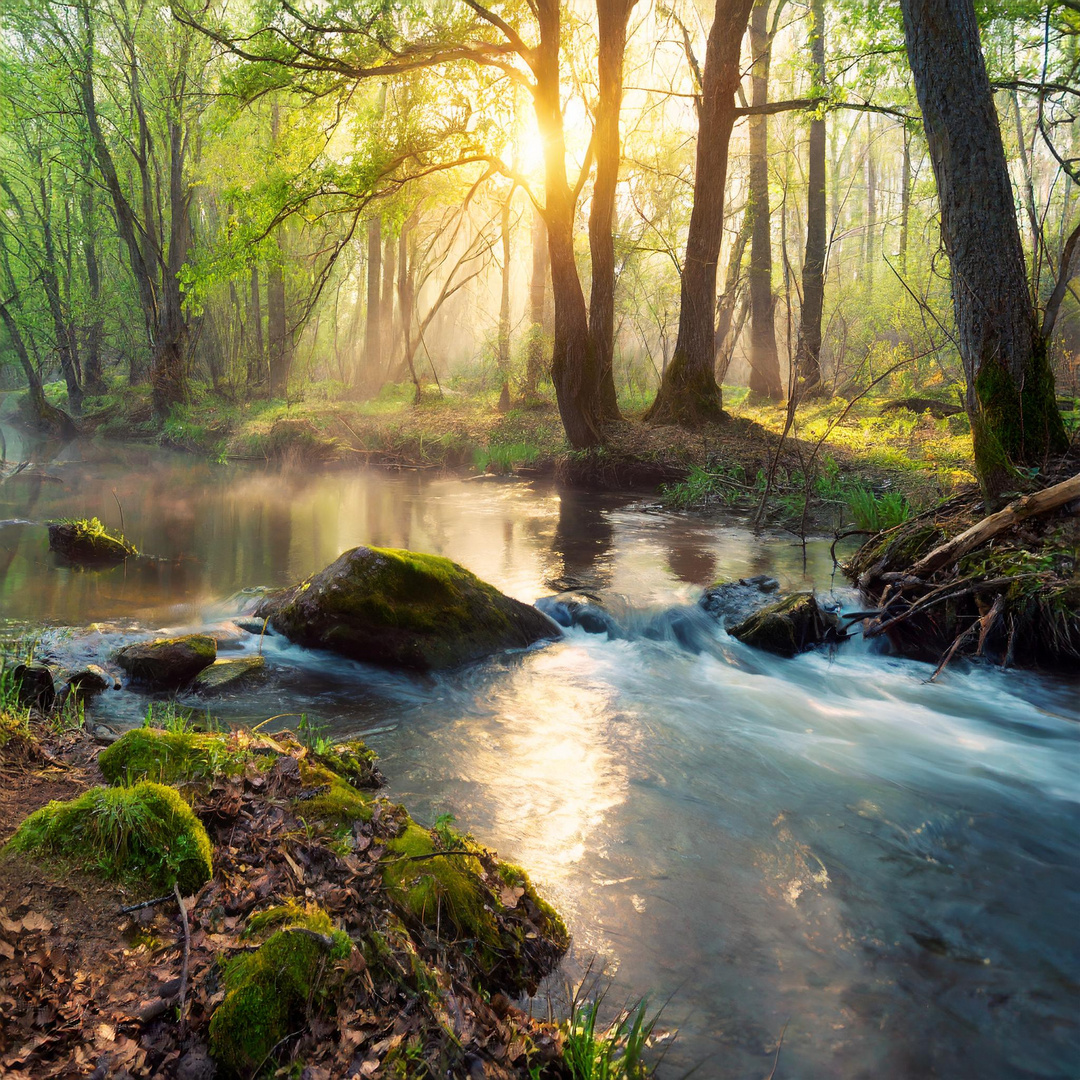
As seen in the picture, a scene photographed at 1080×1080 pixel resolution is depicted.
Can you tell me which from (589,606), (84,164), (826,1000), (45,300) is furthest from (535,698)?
(45,300)

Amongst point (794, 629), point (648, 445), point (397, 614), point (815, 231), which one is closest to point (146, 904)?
point (397, 614)

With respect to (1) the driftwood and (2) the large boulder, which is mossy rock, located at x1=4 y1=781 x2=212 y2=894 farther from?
(1) the driftwood

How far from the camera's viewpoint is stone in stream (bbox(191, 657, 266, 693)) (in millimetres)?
6078

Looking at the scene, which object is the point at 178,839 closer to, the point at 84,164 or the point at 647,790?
the point at 647,790

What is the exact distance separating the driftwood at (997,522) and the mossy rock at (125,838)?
6337mm

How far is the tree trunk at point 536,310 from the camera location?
21188 millimetres

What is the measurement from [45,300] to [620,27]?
22950 millimetres

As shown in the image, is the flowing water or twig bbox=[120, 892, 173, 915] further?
the flowing water

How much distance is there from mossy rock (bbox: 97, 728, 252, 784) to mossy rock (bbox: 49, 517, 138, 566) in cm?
765

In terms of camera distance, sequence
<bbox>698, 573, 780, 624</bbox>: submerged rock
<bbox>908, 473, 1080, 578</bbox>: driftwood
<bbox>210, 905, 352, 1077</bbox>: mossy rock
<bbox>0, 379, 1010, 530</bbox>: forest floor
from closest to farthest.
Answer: <bbox>210, 905, 352, 1077</bbox>: mossy rock, <bbox>908, 473, 1080, 578</bbox>: driftwood, <bbox>698, 573, 780, 624</bbox>: submerged rock, <bbox>0, 379, 1010, 530</bbox>: forest floor

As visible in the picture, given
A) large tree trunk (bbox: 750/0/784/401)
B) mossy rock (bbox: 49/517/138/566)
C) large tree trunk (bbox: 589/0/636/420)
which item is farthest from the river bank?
large tree trunk (bbox: 750/0/784/401)

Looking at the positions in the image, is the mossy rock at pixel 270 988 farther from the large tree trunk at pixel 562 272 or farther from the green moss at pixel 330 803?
the large tree trunk at pixel 562 272

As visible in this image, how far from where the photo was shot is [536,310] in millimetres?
24344

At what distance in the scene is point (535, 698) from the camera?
21.0 ft
